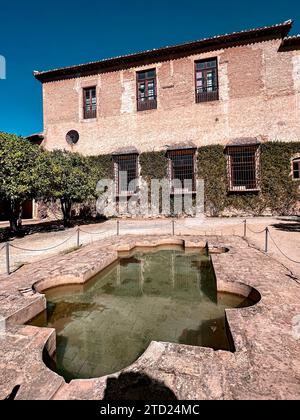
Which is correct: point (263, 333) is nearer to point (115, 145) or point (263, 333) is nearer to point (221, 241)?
point (221, 241)

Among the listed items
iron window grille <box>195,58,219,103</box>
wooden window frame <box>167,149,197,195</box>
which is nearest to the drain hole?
wooden window frame <box>167,149,197,195</box>

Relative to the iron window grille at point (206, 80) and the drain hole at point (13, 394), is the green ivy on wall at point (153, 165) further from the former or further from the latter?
the drain hole at point (13, 394)

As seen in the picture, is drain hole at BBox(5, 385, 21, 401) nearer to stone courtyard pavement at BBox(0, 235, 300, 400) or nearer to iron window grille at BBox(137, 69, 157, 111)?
stone courtyard pavement at BBox(0, 235, 300, 400)

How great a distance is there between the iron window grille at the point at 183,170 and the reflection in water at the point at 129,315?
958cm

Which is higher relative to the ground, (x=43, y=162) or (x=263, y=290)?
(x=43, y=162)

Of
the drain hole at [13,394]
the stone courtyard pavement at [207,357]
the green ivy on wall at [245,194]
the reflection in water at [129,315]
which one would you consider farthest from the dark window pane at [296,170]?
the drain hole at [13,394]

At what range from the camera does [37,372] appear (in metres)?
2.35

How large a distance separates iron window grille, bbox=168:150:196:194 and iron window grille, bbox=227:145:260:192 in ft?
7.61

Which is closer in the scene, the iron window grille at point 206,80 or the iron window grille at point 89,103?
the iron window grille at point 206,80

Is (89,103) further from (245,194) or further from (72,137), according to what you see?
(245,194)

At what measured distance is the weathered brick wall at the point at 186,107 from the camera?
14070 mm

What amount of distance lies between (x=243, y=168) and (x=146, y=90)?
28.2 ft

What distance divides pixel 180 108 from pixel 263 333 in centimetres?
1530
